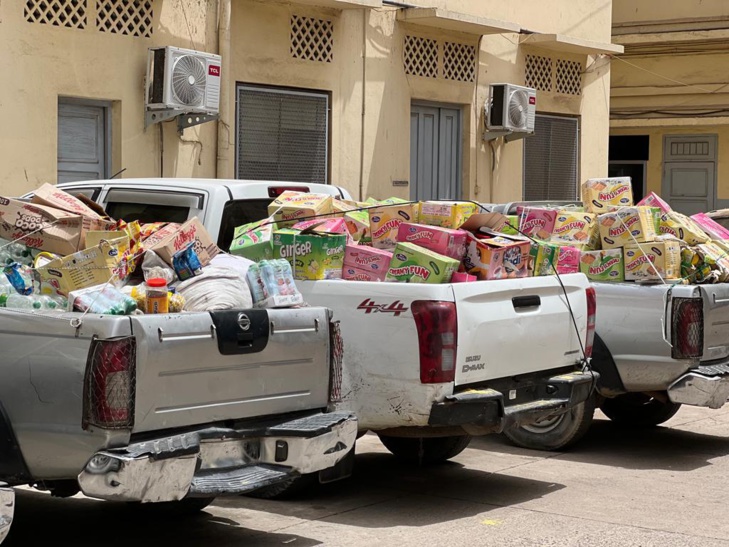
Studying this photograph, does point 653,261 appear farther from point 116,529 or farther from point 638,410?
point 116,529

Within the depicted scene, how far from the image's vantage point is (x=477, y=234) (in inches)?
308

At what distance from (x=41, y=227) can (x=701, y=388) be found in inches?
177

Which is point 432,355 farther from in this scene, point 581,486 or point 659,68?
point 659,68

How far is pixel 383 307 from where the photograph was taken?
22.3ft

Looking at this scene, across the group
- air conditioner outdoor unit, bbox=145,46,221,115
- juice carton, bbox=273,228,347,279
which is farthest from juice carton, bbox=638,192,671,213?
air conditioner outdoor unit, bbox=145,46,221,115

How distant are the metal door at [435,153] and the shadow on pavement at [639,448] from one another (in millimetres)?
6680

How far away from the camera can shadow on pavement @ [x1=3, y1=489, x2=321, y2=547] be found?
20.7 feet

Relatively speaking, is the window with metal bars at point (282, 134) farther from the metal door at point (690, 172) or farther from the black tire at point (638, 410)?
the metal door at point (690, 172)

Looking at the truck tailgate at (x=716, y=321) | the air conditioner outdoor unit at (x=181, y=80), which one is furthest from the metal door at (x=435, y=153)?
the truck tailgate at (x=716, y=321)

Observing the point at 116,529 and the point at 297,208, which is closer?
the point at 116,529

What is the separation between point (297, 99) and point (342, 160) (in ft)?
3.21

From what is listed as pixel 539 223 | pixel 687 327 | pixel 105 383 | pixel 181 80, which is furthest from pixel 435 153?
pixel 105 383

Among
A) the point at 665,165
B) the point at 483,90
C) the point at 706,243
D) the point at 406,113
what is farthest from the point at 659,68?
the point at 706,243

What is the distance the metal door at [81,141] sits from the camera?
11852 millimetres
